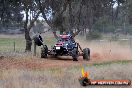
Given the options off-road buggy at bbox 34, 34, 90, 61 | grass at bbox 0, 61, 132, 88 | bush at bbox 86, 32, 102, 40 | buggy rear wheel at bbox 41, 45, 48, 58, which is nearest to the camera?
Result: grass at bbox 0, 61, 132, 88

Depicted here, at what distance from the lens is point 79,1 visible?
41750 millimetres

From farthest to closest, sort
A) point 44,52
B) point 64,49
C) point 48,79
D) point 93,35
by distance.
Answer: point 93,35
point 44,52
point 64,49
point 48,79

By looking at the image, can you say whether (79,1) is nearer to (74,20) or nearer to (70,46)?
(74,20)

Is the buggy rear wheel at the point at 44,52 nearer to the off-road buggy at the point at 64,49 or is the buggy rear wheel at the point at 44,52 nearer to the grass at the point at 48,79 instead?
the off-road buggy at the point at 64,49

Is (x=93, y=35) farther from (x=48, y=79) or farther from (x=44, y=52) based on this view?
(x=48, y=79)

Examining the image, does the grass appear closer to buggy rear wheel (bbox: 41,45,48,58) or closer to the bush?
buggy rear wheel (bbox: 41,45,48,58)

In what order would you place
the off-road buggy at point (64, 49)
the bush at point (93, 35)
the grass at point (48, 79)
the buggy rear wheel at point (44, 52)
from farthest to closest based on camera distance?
the bush at point (93, 35) < the buggy rear wheel at point (44, 52) < the off-road buggy at point (64, 49) < the grass at point (48, 79)

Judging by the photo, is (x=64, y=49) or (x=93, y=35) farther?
(x=93, y=35)

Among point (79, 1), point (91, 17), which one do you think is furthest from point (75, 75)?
point (91, 17)

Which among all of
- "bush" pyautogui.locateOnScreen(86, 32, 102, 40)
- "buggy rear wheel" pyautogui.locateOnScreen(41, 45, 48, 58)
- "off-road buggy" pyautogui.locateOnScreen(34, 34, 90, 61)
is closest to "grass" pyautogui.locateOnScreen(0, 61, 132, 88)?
"off-road buggy" pyautogui.locateOnScreen(34, 34, 90, 61)

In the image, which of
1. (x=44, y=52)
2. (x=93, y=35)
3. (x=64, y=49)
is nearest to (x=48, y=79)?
(x=64, y=49)

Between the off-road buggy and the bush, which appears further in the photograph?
the bush

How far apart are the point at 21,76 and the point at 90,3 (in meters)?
29.5

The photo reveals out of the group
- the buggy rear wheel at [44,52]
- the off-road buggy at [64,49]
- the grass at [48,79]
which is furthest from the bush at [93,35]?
the grass at [48,79]
